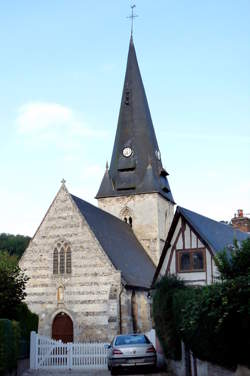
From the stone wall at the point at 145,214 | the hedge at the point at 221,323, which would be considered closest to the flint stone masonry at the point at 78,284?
→ the stone wall at the point at 145,214

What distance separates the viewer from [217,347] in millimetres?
11875

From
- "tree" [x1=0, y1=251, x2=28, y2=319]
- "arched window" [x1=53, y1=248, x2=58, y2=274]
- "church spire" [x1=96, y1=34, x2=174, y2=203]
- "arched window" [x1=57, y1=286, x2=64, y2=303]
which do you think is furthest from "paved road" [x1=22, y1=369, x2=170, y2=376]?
"church spire" [x1=96, y1=34, x2=174, y2=203]

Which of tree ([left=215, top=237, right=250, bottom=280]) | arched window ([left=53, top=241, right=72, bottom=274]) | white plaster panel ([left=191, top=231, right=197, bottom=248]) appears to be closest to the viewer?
tree ([left=215, top=237, right=250, bottom=280])

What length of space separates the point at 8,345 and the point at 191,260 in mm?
9579

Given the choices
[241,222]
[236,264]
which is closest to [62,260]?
[241,222]

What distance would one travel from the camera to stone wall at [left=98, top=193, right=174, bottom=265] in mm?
41719

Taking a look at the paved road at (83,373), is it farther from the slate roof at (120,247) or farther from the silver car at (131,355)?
the slate roof at (120,247)

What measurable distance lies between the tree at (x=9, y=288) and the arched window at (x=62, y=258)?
265 inches

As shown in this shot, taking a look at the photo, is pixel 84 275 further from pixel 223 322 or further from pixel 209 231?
pixel 223 322

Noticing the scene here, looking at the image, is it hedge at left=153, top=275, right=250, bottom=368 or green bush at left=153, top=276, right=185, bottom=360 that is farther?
green bush at left=153, top=276, right=185, bottom=360

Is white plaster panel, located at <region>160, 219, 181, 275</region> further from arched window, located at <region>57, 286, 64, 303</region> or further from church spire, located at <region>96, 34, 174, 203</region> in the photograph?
church spire, located at <region>96, 34, 174, 203</region>

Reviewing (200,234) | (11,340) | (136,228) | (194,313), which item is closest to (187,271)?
(200,234)

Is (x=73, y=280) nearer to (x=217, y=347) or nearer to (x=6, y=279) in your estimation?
(x=6, y=279)

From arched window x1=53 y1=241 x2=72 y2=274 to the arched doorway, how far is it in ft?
7.90
